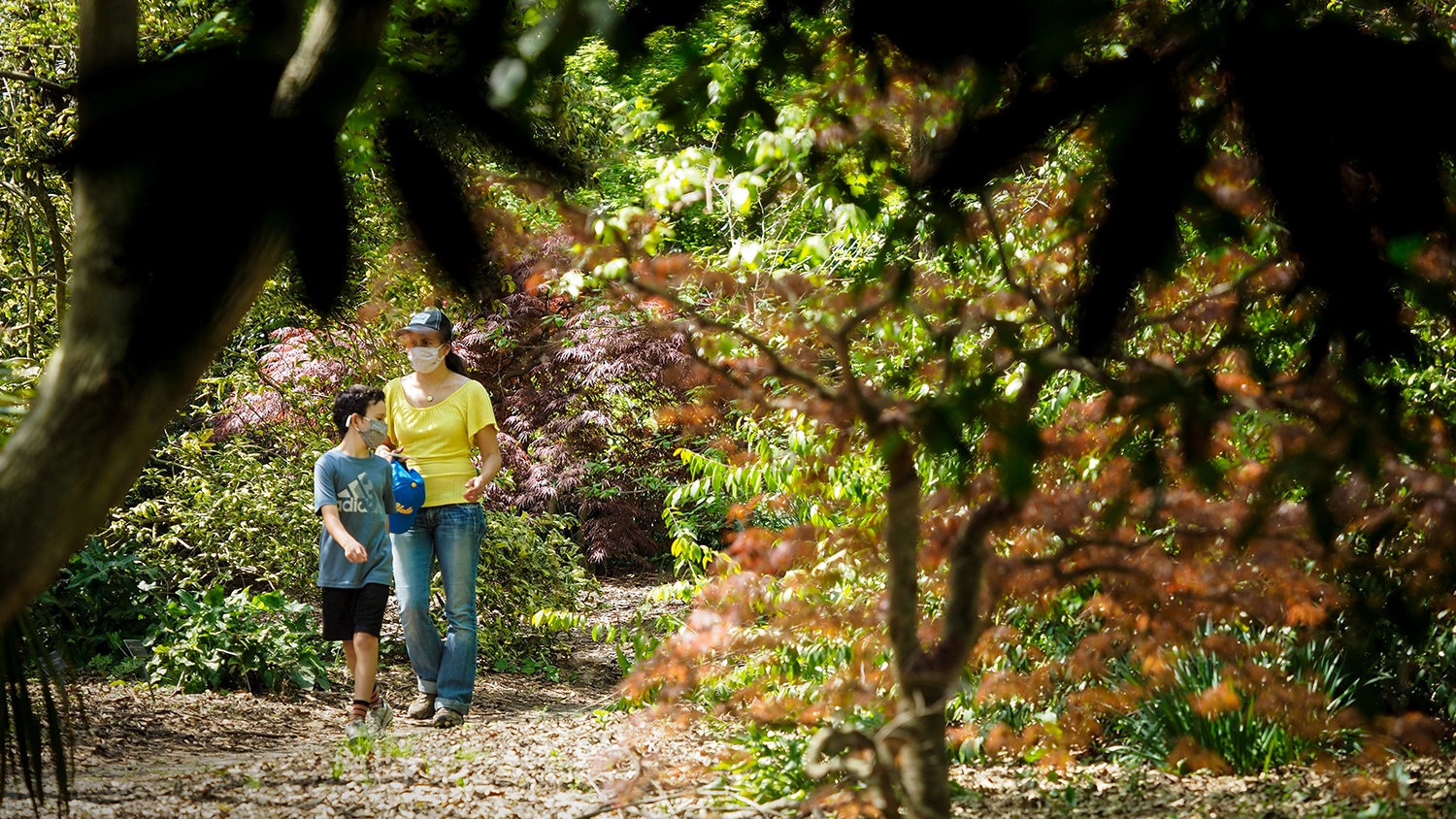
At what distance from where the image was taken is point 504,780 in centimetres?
393

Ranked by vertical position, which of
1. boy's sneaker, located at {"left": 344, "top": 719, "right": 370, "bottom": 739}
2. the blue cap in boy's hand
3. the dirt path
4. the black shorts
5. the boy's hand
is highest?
the blue cap in boy's hand

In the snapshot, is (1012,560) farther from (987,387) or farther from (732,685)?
(732,685)

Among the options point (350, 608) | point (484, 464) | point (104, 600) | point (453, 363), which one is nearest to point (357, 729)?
point (350, 608)

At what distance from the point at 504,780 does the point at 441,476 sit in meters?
1.41

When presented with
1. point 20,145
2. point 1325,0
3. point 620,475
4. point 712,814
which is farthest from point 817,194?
point 620,475

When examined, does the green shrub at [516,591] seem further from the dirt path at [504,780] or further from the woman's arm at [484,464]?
the woman's arm at [484,464]

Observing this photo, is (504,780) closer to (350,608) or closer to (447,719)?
(447,719)

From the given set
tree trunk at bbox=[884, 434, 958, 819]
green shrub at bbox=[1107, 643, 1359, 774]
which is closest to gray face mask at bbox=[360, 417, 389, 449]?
green shrub at bbox=[1107, 643, 1359, 774]

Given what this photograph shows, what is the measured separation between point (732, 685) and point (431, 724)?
56.2 inches

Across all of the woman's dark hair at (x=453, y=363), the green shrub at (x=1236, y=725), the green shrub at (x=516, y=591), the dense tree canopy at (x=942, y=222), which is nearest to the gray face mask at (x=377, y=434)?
the green shrub at (x=516, y=591)

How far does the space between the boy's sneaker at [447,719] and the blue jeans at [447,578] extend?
27 mm

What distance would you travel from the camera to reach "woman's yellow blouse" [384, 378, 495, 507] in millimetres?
4957

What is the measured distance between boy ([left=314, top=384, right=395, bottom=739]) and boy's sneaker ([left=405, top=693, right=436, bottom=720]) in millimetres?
173

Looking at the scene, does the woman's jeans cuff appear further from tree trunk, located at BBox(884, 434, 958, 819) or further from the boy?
tree trunk, located at BBox(884, 434, 958, 819)
